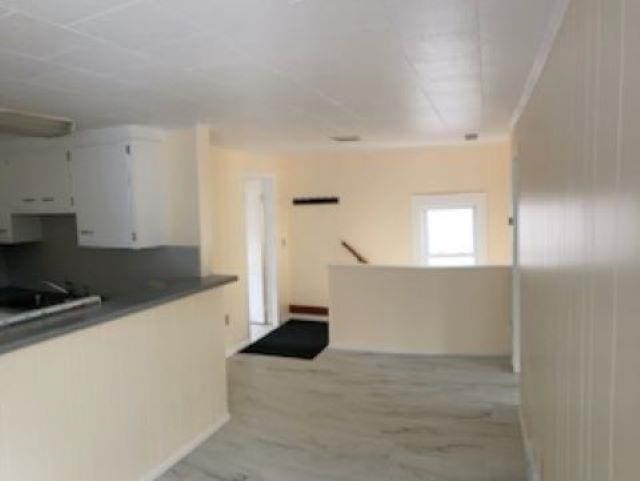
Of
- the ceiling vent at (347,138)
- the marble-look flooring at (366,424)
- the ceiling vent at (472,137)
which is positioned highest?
the ceiling vent at (472,137)

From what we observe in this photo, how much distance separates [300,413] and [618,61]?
3.41 metres

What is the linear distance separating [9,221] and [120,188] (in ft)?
4.55

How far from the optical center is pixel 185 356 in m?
3.34

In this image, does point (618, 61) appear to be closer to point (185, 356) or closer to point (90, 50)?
point (90, 50)

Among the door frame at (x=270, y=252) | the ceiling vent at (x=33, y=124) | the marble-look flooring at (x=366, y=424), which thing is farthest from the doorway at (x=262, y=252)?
the ceiling vent at (x=33, y=124)

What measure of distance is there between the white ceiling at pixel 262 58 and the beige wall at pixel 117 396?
4.14ft

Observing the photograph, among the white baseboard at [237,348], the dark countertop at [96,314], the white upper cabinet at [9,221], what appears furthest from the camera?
the white baseboard at [237,348]

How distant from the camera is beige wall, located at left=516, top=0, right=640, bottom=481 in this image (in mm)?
912

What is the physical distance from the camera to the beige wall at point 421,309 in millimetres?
5078

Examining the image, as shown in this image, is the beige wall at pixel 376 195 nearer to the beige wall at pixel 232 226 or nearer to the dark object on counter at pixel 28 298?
the beige wall at pixel 232 226

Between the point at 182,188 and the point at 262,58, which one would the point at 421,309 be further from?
the point at 262,58

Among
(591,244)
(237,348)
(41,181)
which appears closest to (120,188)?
(41,181)

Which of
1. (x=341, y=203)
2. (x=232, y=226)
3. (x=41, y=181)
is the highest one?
(x=41, y=181)

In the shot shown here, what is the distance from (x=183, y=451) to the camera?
10.6 feet
